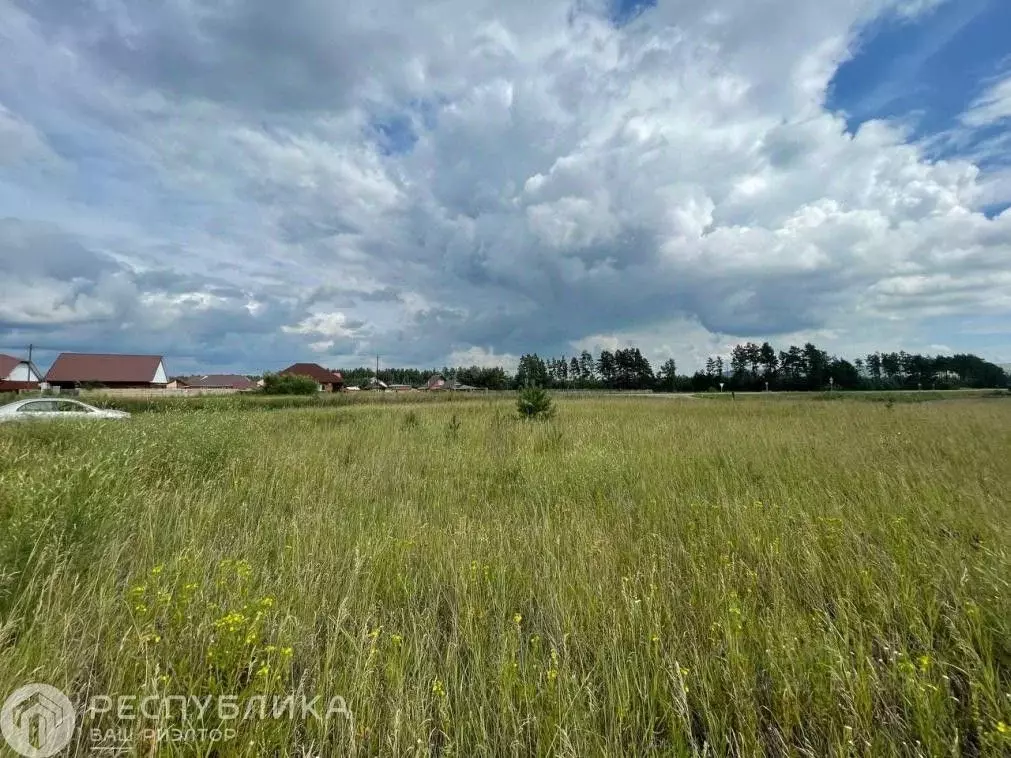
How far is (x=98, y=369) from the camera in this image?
180 feet

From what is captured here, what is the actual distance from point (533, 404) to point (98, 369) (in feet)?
218

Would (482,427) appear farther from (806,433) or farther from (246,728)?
(246,728)

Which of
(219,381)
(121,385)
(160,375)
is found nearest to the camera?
(121,385)

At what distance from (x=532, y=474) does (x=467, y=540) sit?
9.72ft

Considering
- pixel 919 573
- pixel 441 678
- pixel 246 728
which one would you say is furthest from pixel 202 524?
pixel 919 573

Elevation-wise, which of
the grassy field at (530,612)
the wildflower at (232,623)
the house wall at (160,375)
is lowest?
the grassy field at (530,612)

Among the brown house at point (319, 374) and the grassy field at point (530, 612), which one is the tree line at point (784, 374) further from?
the grassy field at point (530, 612)

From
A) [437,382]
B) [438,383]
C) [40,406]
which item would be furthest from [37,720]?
[437,382]

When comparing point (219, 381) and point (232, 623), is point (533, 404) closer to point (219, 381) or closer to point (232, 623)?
point (232, 623)

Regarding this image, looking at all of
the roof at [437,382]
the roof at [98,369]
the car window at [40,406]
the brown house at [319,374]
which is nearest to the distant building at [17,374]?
the roof at [98,369]

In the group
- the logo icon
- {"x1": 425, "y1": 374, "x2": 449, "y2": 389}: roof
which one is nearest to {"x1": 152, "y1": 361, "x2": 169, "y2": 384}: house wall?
the logo icon

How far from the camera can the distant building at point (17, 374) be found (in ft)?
173

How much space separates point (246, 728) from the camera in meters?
1.81

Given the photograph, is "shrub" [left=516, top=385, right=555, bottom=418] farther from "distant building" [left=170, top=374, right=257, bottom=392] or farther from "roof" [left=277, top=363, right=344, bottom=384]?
"distant building" [left=170, top=374, right=257, bottom=392]
